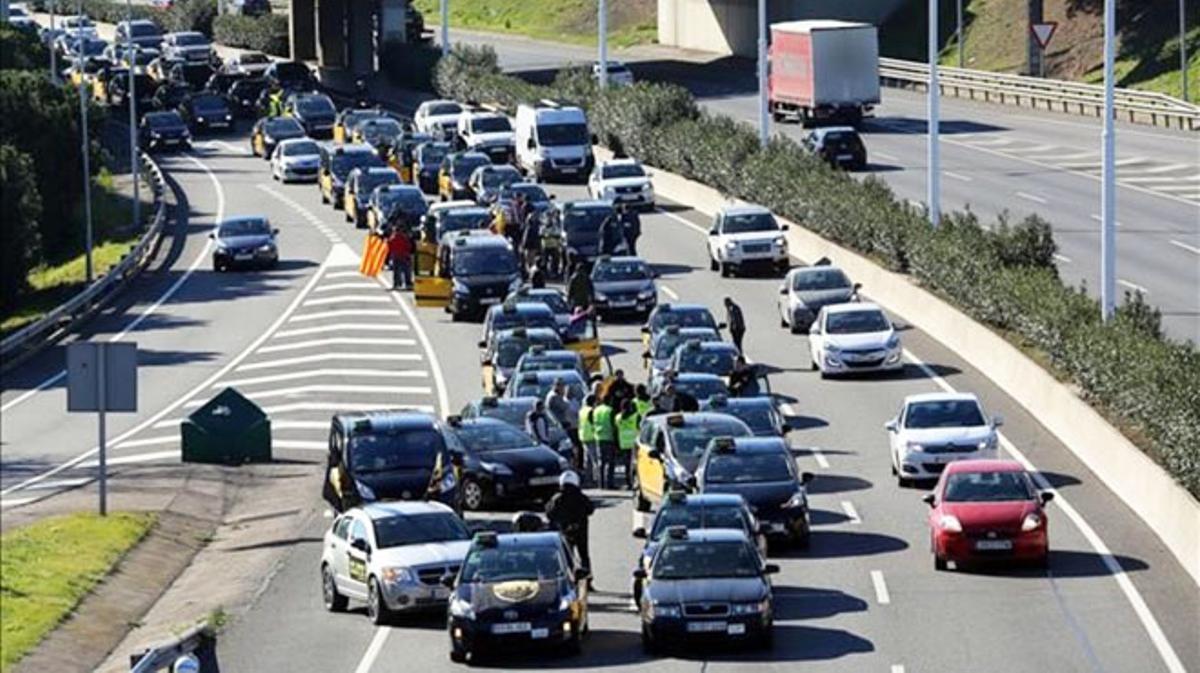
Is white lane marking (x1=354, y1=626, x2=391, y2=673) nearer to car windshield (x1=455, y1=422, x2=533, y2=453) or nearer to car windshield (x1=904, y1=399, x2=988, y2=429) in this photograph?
car windshield (x1=455, y1=422, x2=533, y2=453)

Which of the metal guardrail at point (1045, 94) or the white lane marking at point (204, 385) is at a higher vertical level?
the metal guardrail at point (1045, 94)

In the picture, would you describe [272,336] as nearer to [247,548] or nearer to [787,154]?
[787,154]

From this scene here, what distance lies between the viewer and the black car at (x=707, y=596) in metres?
32.9

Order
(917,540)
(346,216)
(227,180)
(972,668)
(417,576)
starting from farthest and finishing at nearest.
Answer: (227,180) → (346,216) → (917,540) → (417,576) → (972,668)

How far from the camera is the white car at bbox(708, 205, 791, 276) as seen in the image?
69.9m

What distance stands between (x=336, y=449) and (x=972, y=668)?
13.3m

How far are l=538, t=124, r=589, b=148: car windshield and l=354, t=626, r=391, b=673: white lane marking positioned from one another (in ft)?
177

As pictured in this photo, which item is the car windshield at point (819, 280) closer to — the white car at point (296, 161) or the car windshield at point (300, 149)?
the white car at point (296, 161)

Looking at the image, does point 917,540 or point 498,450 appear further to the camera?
point 498,450

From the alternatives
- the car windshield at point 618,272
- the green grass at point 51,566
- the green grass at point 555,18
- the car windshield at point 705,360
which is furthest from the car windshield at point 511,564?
the green grass at point 555,18

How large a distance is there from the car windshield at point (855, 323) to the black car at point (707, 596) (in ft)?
74.3

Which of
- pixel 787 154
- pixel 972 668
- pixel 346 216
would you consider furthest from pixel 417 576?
pixel 346 216

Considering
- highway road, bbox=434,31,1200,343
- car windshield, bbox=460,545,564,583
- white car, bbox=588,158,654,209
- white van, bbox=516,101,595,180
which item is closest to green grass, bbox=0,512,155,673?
car windshield, bbox=460,545,564,583

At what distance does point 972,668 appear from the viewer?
32.0m
